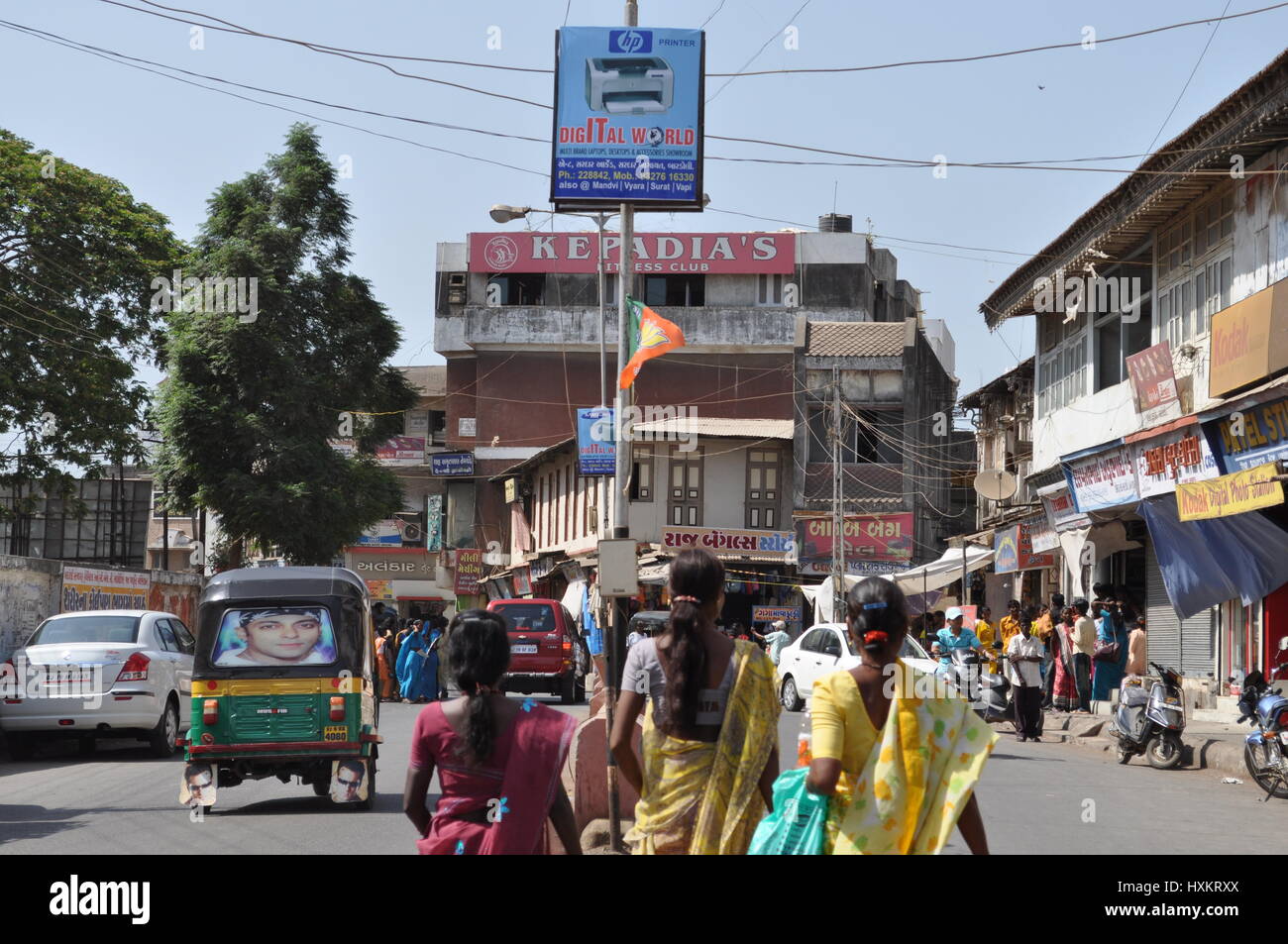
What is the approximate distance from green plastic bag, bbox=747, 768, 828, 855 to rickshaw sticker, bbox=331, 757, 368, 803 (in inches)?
301

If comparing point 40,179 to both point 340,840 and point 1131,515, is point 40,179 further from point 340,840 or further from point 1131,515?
point 340,840

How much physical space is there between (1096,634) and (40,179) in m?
23.3

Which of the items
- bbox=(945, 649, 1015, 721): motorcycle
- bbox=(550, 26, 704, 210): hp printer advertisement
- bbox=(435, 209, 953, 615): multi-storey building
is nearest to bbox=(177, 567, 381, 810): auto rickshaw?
bbox=(550, 26, 704, 210): hp printer advertisement

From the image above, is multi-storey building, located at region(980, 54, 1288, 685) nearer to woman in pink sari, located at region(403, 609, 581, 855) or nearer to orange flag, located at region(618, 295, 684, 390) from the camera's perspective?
orange flag, located at region(618, 295, 684, 390)

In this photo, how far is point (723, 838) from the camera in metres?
5.56

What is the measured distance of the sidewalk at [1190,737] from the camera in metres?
16.3

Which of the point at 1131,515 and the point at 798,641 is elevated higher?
the point at 1131,515

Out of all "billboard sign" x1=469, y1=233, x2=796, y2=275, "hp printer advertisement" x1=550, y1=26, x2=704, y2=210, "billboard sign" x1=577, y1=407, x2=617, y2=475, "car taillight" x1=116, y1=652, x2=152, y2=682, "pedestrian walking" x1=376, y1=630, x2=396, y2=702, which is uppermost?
"billboard sign" x1=469, y1=233, x2=796, y2=275

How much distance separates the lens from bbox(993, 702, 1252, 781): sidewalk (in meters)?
16.3

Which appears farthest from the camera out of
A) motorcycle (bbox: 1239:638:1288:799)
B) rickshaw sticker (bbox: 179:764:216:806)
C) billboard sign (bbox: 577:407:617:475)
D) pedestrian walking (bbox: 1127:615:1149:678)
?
billboard sign (bbox: 577:407:617:475)

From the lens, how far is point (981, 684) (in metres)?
21.9

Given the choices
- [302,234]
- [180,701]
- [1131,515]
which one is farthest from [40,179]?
[1131,515]

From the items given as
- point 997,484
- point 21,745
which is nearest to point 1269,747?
point 21,745

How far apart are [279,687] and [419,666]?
17897mm
